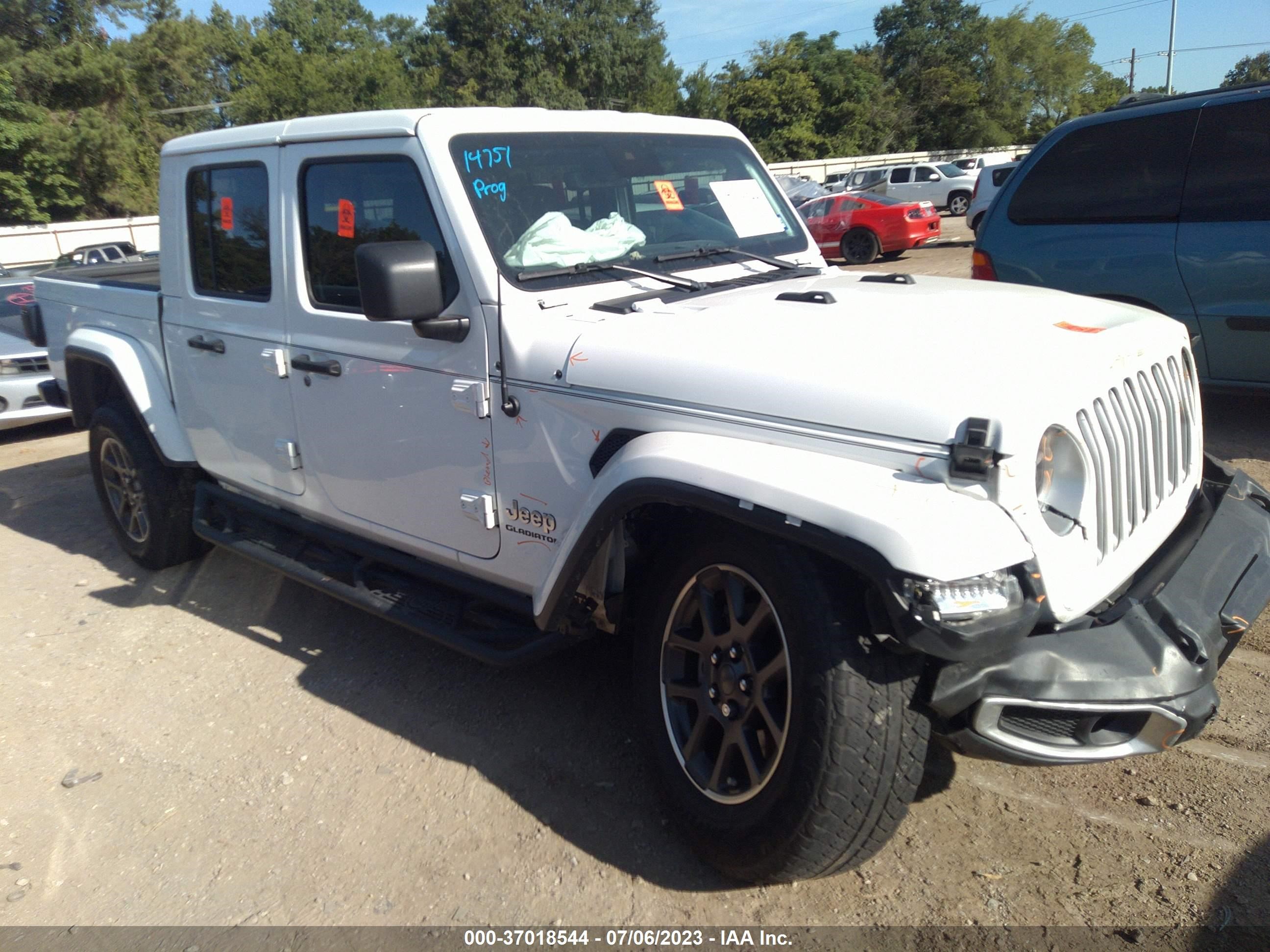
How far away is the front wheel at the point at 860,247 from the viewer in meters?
17.7

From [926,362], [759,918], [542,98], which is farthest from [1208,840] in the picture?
[542,98]

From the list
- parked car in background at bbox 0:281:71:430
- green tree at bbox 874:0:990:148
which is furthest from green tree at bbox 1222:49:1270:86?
parked car in background at bbox 0:281:71:430

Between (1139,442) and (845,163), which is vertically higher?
(845,163)

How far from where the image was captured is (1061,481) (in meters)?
2.26

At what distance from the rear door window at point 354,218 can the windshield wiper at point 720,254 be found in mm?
782

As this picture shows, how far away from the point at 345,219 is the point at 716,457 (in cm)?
192

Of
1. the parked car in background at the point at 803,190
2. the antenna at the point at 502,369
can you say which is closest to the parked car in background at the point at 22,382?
the antenna at the point at 502,369

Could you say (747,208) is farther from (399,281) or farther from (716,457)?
(716,457)

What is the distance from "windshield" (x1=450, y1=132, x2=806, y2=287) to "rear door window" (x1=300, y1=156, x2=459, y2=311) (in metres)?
0.19

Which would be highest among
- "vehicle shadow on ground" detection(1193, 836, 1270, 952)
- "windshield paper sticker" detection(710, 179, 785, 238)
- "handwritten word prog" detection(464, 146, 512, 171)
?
"handwritten word prog" detection(464, 146, 512, 171)

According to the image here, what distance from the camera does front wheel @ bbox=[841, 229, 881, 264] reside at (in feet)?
57.9

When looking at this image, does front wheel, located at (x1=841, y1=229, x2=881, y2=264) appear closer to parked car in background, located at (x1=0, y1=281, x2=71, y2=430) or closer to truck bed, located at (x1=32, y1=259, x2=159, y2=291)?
parked car in background, located at (x1=0, y1=281, x2=71, y2=430)

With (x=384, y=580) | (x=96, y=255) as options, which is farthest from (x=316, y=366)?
(x=96, y=255)

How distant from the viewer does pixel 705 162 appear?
3824 mm
